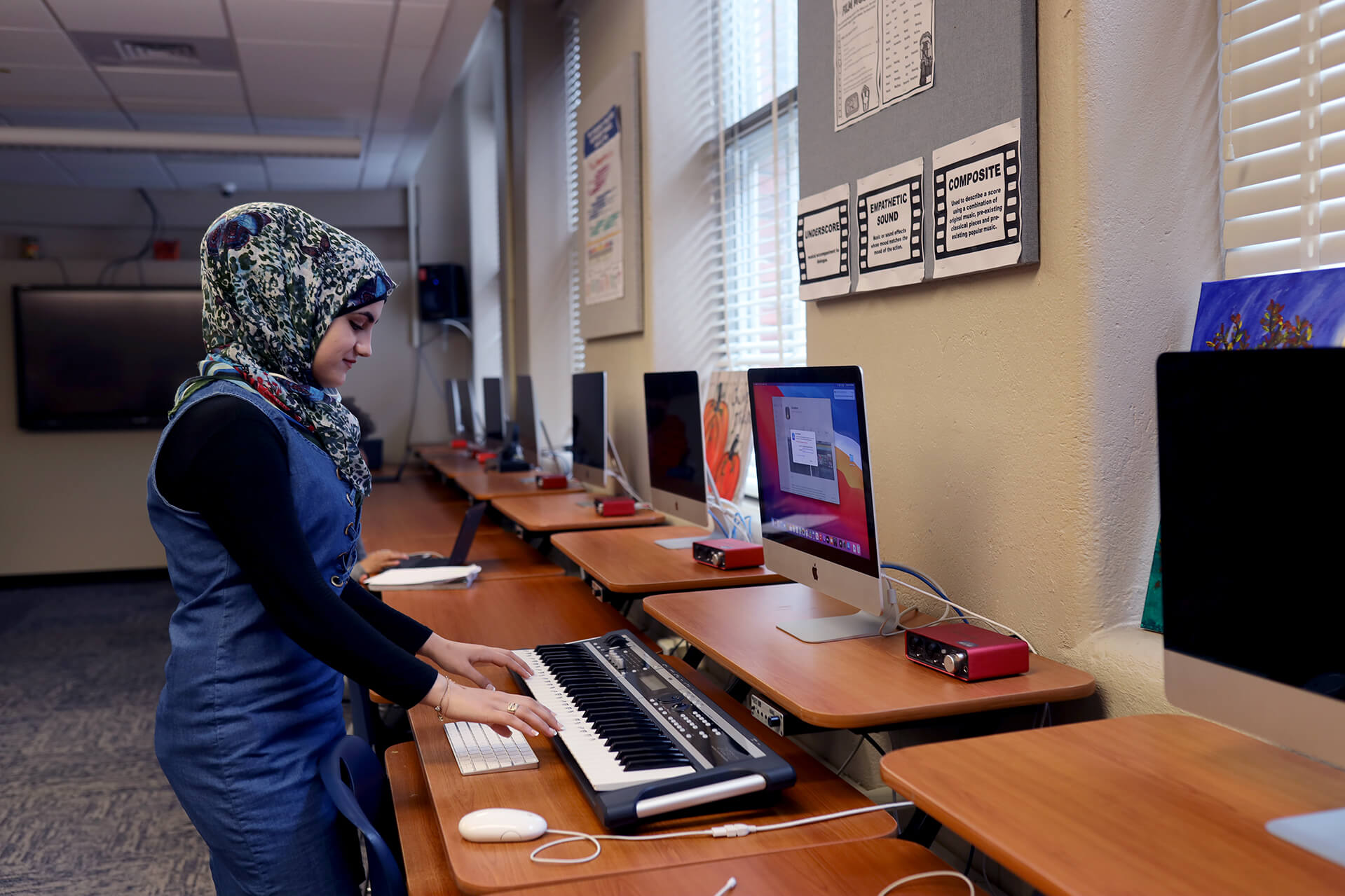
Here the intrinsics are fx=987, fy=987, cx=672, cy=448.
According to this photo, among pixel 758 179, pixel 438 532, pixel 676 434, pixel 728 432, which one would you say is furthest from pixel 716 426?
pixel 438 532

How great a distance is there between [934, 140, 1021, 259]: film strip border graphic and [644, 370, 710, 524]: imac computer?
1.03 metres

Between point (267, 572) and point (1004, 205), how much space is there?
130 centimetres

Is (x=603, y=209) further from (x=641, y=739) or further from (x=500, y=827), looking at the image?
(x=500, y=827)

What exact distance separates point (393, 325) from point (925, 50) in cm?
646

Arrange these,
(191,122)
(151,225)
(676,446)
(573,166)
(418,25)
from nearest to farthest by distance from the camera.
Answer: (676,446) < (418,25) < (573,166) < (191,122) < (151,225)

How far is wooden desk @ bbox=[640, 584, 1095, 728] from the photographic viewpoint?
1.40 m

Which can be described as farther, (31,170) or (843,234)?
(31,170)

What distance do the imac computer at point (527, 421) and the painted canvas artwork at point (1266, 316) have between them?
11.3 ft

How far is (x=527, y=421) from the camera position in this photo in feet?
15.9

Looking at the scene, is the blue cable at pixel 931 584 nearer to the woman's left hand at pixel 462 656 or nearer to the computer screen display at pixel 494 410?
the woman's left hand at pixel 462 656

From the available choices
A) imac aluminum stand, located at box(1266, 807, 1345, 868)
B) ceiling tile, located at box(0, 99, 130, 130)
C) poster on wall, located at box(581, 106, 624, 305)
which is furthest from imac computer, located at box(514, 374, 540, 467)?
imac aluminum stand, located at box(1266, 807, 1345, 868)

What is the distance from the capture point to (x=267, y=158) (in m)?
6.45

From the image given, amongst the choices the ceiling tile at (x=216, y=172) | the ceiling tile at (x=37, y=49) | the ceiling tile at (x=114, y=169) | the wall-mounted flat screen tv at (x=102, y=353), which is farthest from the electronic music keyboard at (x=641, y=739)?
the wall-mounted flat screen tv at (x=102, y=353)

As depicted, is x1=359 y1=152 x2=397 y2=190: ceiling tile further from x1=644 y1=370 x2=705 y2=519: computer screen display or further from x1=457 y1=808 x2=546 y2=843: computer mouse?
Answer: x1=457 y1=808 x2=546 y2=843: computer mouse
